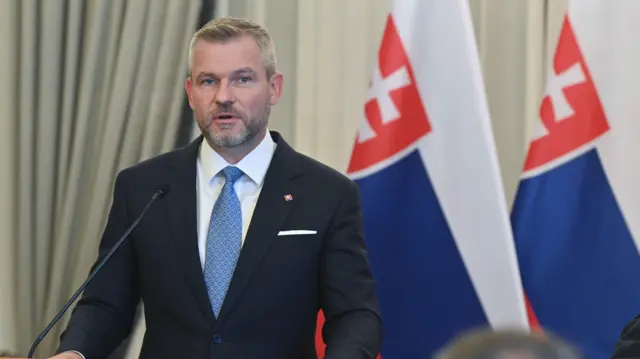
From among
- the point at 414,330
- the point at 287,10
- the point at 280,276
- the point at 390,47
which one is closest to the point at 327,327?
the point at 280,276

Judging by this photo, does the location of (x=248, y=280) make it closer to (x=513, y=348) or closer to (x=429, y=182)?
(x=429, y=182)

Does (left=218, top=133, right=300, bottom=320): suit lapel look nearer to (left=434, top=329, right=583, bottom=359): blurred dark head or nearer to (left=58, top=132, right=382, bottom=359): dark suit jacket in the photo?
(left=58, top=132, right=382, bottom=359): dark suit jacket

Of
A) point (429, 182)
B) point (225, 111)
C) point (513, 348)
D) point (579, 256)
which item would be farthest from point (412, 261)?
point (513, 348)

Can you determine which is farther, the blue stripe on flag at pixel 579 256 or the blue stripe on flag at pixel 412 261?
the blue stripe on flag at pixel 412 261

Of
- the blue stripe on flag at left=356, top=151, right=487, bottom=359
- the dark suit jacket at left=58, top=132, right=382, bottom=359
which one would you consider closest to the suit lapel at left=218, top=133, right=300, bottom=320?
the dark suit jacket at left=58, top=132, right=382, bottom=359

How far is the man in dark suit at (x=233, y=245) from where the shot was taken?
1.87 m

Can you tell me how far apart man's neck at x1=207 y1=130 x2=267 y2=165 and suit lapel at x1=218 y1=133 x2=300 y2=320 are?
0.19 ft

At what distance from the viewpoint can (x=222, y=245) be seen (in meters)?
1.91

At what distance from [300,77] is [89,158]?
86cm

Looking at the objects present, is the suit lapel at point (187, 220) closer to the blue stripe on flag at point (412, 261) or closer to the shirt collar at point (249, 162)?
the shirt collar at point (249, 162)

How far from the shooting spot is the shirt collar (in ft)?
6.61

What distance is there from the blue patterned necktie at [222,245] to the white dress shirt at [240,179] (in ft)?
0.12

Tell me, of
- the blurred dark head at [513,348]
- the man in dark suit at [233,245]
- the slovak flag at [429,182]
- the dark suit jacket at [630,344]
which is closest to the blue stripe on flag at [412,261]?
the slovak flag at [429,182]

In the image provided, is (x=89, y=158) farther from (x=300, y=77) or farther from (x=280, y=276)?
(x=280, y=276)
